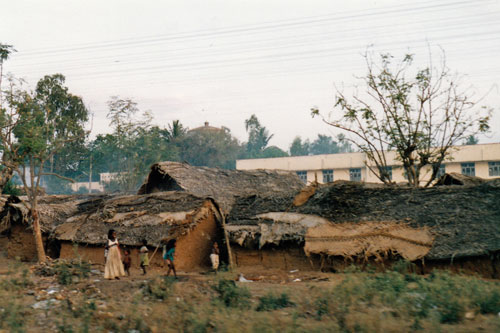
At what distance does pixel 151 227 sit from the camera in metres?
13.1

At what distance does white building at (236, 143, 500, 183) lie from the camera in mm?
35781

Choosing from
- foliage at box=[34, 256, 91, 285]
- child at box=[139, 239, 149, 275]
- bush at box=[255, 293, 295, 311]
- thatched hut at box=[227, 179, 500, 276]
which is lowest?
bush at box=[255, 293, 295, 311]

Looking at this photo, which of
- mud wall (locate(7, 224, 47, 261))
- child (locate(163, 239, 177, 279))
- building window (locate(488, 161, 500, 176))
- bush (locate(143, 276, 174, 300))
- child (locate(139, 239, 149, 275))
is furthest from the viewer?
building window (locate(488, 161, 500, 176))

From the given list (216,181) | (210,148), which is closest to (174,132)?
(210,148)

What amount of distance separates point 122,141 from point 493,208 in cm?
3423

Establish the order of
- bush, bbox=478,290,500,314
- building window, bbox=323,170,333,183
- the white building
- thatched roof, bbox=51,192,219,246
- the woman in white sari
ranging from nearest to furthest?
bush, bbox=478,290,500,314
the woman in white sari
thatched roof, bbox=51,192,219,246
the white building
building window, bbox=323,170,333,183

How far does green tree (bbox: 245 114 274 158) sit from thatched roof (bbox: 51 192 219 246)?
56.1m

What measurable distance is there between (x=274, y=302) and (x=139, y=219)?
21.4ft

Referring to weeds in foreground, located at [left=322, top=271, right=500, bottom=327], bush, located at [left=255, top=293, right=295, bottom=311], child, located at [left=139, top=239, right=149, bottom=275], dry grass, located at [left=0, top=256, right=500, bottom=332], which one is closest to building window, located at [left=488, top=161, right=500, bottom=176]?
dry grass, located at [left=0, top=256, right=500, bottom=332]

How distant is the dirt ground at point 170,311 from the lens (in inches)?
236

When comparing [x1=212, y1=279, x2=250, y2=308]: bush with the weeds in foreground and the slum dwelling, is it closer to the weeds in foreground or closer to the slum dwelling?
the weeds in foreground

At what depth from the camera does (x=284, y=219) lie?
42.0 feet

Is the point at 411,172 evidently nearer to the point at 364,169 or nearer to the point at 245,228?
the point at 245,228

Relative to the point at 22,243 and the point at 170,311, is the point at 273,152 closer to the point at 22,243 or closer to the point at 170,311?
the point at 22,243
